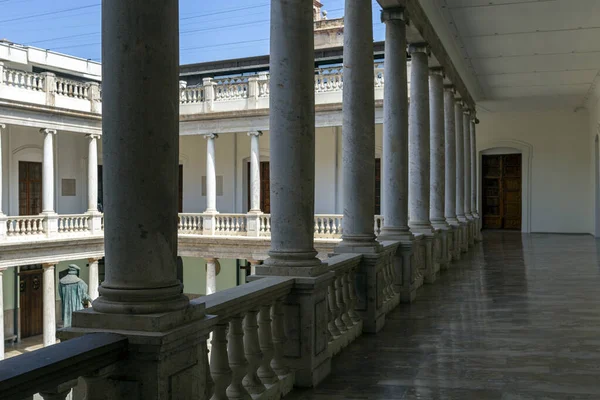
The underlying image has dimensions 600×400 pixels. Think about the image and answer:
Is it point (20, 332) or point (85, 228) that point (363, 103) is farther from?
point (20, 332)

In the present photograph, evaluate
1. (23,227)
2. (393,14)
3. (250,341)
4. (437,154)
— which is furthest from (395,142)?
(23,227)

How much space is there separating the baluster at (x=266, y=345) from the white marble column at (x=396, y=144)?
4.72m

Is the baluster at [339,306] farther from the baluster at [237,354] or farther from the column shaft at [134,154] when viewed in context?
the column shaft at [134,154]

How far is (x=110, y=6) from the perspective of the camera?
3023 mm

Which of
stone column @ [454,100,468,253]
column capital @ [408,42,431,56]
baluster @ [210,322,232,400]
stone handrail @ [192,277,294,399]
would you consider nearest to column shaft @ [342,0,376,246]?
→ stone handrail @ [192,277,294,399]

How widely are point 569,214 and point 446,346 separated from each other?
1987 centimetres

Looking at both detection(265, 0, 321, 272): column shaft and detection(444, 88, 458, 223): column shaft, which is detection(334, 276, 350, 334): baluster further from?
detection(444, 88, 458, 223): column shaft

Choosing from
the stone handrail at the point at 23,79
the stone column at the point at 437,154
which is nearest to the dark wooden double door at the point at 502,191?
the stone column at the point at 437,154

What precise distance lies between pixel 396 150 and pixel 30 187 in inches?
681

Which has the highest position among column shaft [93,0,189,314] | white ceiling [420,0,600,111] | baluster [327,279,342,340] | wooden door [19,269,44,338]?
white ceiling [420,0,600,111]

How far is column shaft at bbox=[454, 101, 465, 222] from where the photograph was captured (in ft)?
56.4

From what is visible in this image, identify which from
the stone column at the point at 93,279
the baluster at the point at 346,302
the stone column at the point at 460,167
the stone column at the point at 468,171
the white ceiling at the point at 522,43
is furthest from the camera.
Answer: the stone column at the point at 93,279

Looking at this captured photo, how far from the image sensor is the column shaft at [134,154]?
3.02m

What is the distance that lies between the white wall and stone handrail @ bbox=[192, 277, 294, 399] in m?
21.2
